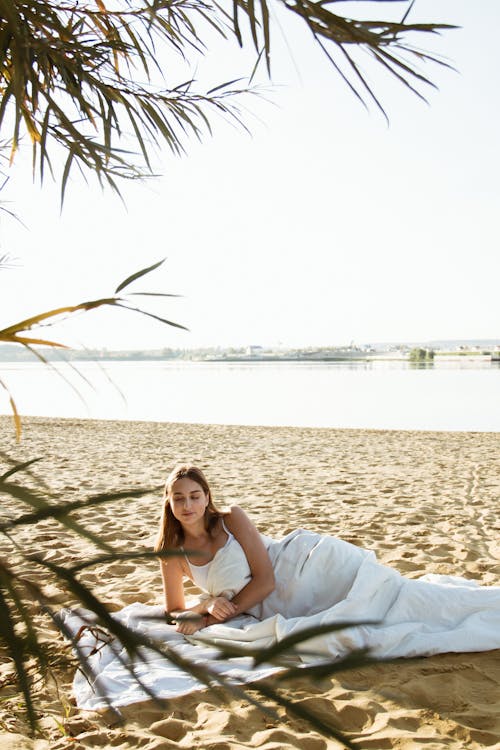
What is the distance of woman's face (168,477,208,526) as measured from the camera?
3.00 m

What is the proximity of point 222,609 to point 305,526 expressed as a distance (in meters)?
2.37

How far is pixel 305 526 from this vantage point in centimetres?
526

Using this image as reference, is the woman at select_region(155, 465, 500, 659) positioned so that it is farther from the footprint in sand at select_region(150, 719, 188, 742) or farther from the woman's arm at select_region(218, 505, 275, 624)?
the footprint in sand at select_region(150, 719, 188, 742)

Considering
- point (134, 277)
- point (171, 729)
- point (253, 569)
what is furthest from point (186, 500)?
point (134, 277)

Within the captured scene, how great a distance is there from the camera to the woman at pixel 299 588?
2.77 metres

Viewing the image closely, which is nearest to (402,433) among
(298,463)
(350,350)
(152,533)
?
(298,463)

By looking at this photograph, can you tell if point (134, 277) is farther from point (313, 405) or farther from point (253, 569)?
point (313, 405)

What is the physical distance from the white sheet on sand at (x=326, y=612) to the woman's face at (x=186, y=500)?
0.22 metres

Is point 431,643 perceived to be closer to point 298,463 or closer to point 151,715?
point 151,715

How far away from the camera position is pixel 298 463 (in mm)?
8977

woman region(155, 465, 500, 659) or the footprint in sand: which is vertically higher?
woman region(155, 465, 500, 659)

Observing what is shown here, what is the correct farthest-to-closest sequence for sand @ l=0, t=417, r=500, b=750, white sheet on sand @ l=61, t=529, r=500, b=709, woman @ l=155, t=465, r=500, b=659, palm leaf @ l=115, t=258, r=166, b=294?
woman @ l=155, t=465, r=500, b=659
white sheet on sand @ l=61, t=529, r=500, b=709
sand @ l=0, t=417, r=500, b=750
palm leaf @ l=115, t=258, r=166, b=294

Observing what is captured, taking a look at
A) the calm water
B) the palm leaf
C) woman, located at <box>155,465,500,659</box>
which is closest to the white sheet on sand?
woman, located at <box>155,465,500,659</box>

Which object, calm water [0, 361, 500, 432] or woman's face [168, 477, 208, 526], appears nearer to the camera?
woman's face [168, 477, 208, 526]
